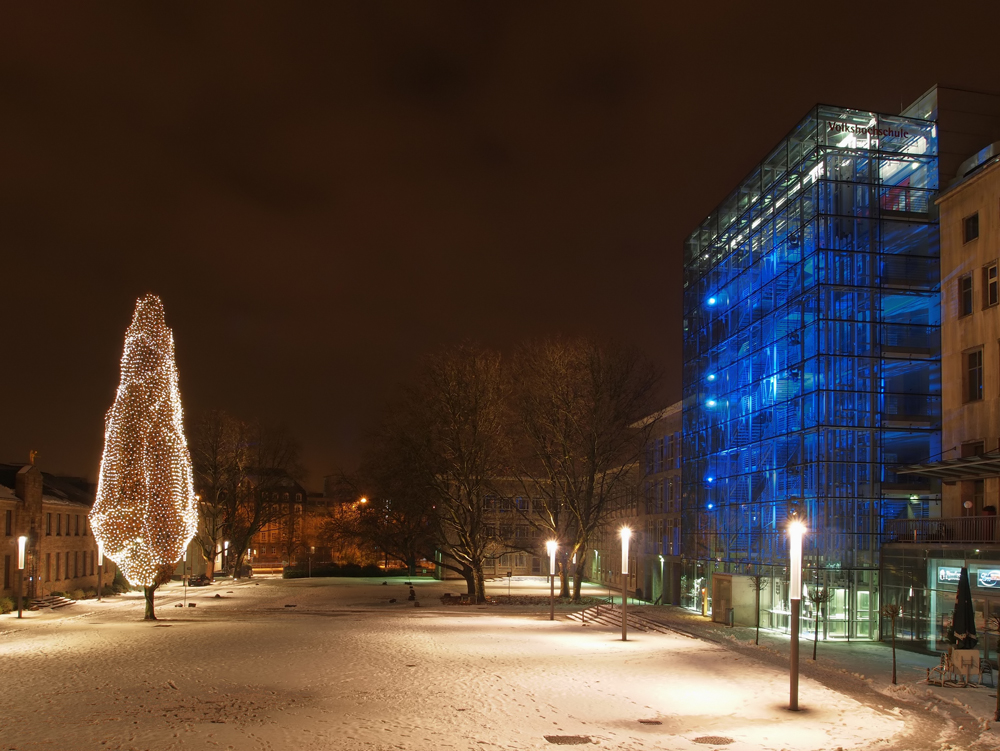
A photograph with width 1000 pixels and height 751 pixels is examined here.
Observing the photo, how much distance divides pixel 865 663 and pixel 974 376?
10.6 meters

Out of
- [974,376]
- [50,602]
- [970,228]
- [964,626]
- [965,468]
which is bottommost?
[50,602]

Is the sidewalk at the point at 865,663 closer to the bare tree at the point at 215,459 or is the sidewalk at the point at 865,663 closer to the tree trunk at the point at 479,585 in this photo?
the tree trunk at the point at 479,585

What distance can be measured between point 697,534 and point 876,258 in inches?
674

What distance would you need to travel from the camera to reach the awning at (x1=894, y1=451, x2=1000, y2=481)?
26.6 metres

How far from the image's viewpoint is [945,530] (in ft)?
99.0

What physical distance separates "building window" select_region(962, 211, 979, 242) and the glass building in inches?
170

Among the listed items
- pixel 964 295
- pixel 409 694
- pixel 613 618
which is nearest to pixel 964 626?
pixel 409 694

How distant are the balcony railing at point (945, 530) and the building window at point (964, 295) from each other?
23.0ft

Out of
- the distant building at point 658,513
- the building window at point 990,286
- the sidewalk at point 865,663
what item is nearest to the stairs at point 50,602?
the sidewalk at point 865,663

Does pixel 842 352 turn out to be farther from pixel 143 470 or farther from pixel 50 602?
pixel 50 602

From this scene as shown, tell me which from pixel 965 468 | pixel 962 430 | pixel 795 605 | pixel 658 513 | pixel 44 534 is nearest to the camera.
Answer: pixel 795 605

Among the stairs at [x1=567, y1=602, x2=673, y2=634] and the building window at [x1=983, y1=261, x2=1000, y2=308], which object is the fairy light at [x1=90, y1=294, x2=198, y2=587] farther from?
the building window at [x1=983, y1=261, x2=1000, y2=308]

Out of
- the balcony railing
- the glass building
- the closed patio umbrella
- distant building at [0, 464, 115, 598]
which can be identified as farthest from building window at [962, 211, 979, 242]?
distant building at [0, 464, 115, 598]

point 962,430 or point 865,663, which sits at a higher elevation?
point 962,430
